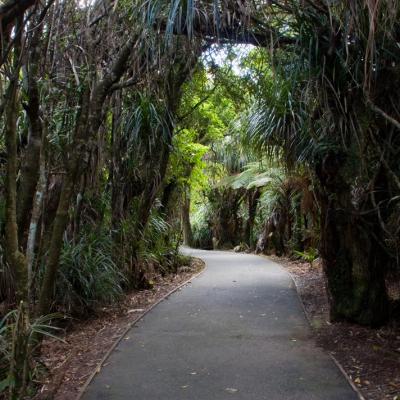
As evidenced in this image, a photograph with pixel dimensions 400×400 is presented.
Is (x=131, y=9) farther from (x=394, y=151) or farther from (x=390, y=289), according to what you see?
(x=390, y=289)

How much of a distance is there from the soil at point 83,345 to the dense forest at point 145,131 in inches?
11.1

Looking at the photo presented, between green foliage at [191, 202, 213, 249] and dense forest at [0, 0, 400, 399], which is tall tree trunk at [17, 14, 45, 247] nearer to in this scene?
dense forest at [0, 0, 400, 399]

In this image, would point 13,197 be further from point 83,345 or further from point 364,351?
point 364,351

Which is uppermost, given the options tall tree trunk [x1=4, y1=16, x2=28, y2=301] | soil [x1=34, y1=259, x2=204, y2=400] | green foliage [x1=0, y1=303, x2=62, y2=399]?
tall tree trunk [x1=4, y1=16, x2=28, y2=301]

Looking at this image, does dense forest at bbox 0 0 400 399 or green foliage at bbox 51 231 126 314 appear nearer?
dense forest at bbox 0 0 400 399

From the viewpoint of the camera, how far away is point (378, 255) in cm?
624

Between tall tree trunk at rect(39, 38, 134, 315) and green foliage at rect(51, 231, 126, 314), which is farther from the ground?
tall tree trunk at rect(39, 38, 134, 315)

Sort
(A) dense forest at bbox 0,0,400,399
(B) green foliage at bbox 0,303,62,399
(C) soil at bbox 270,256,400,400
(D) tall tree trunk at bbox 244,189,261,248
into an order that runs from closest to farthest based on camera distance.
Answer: (B) green foliage at bbox 0,303,62,399 < (C) soil at bbox 270,256,400,400 < (A) dense forest at bbox 0,0,400,399 < (D) tall tree trunk at bbox 244,189,261,248

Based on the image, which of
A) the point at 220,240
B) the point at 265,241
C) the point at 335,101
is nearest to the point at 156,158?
the point at 335,101

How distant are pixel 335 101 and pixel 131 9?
9.06 ft

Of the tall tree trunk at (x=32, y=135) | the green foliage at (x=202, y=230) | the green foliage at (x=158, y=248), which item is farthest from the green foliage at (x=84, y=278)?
the green foliage at (x=202, y=230)

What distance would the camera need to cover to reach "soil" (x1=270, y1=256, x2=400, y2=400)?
14.6ft

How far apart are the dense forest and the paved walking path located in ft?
2.97

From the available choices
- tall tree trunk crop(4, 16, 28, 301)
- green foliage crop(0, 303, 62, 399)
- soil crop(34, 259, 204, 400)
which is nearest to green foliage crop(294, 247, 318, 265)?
soil crop(34, 259, 204, 400)
